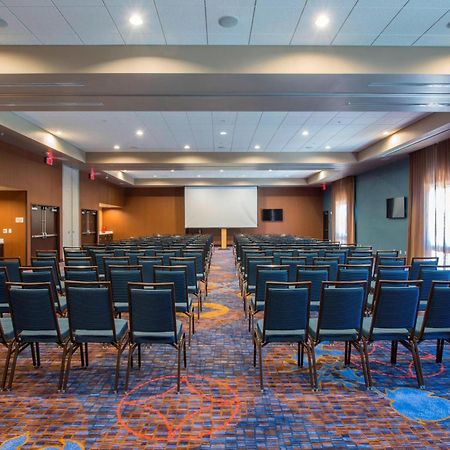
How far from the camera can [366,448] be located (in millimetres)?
2291

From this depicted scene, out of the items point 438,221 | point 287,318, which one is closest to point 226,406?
point 287,318

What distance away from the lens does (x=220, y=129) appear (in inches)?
379

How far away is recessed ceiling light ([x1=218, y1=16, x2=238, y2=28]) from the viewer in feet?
14.1

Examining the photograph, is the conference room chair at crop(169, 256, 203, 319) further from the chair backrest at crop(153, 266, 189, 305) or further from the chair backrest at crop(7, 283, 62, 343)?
the chair backrest at crop(7, 283, 62, 343)

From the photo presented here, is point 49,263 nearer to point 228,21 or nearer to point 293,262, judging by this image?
point 293,262

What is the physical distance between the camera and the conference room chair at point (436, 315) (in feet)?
10.4

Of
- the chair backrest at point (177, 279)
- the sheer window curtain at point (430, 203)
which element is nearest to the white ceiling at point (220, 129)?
the sheer window curtain at point (430, 203)

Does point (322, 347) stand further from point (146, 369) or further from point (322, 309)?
point (146, 369)

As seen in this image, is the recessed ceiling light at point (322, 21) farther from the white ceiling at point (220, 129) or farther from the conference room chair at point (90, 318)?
the conference room chair at point (90, 318)

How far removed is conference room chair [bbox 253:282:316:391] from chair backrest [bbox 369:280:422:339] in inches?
24.9

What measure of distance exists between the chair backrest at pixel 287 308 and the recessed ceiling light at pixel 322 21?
11.1ft

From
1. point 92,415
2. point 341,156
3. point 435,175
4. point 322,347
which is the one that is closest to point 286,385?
point 322,347

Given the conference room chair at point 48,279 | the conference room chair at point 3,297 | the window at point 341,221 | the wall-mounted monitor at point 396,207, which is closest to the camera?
the conference room chair at point 3,297

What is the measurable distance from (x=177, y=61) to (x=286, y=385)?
4.44 metres
